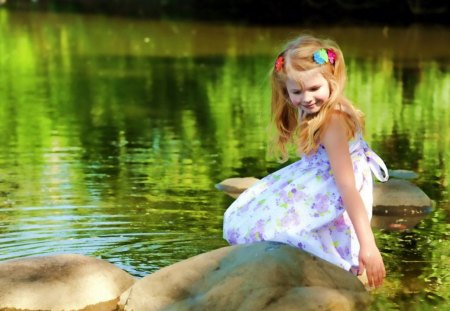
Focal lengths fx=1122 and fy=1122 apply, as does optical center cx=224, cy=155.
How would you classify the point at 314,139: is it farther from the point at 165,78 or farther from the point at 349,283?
the point at 165,78

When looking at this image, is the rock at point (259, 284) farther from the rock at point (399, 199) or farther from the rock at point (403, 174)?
the rock at point (403, 174)

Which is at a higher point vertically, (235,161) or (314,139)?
(314,139)

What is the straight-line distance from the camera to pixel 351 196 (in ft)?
17.5

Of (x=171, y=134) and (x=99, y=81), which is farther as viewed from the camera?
(x=99, y=81)

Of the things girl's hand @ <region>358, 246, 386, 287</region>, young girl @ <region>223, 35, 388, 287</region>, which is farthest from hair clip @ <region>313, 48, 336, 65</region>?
girl's hand @ <region>358, 246, 386, 287</region>

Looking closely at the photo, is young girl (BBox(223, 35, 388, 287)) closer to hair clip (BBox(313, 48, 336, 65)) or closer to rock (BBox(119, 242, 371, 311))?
hair clip (BBox(313, 48, 336, 65))

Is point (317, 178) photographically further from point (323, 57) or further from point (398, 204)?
point (398, 204)

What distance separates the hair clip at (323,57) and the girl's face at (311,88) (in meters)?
0.05

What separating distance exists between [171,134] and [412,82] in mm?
7108

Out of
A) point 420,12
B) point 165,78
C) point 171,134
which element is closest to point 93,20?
point 420,12

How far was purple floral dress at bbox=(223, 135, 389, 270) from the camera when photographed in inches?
218

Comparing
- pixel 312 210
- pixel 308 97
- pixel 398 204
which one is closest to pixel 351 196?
pixel 312 210

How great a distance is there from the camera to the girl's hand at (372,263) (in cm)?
524

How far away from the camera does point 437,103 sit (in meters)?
16.1
